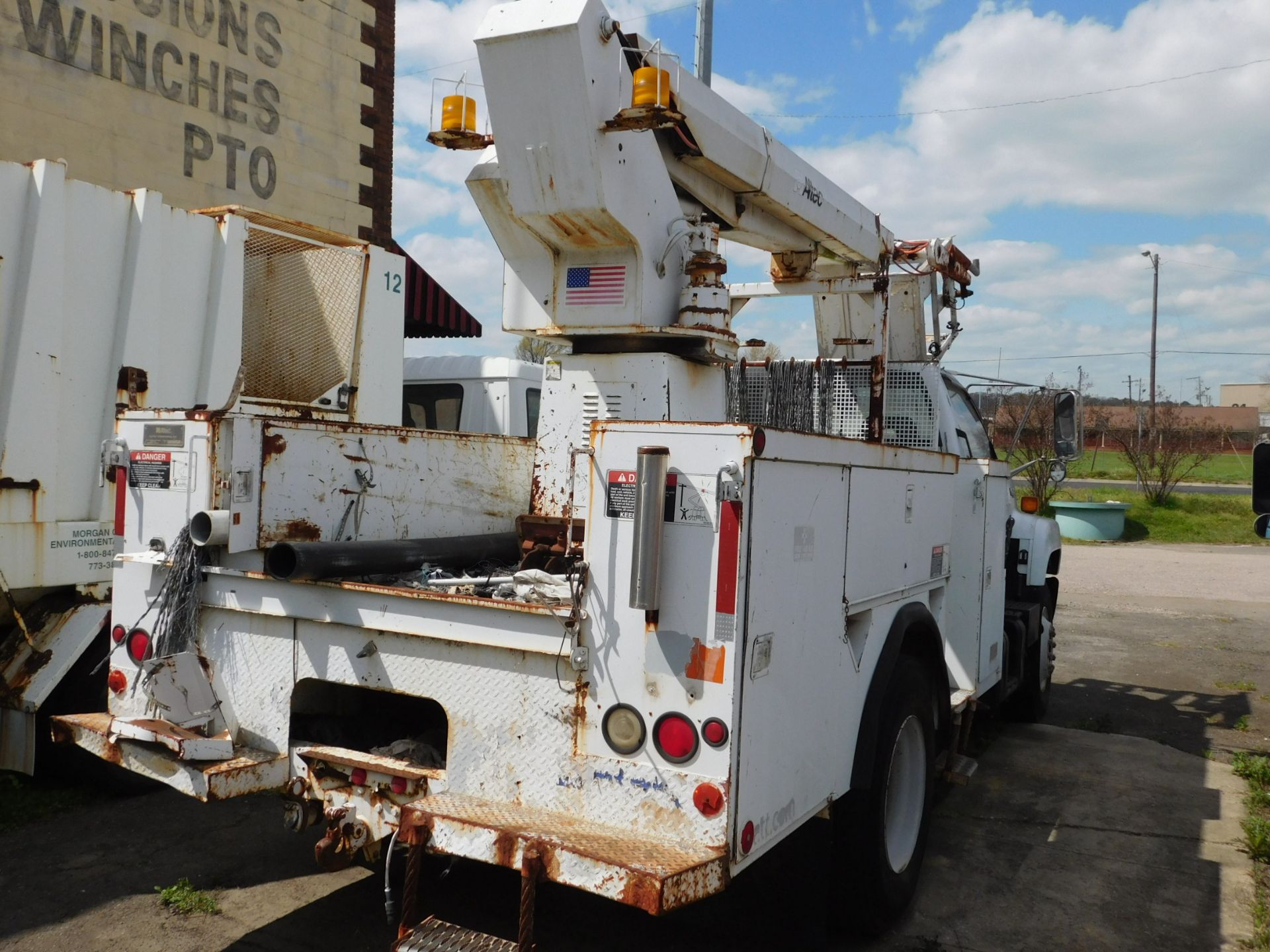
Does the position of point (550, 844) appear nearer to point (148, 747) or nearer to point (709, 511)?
point (709, 511)

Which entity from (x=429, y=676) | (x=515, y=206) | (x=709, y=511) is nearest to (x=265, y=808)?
(x=429, y=676)

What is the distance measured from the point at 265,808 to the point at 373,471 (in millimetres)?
2053

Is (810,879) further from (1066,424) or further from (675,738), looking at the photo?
(1066,424)

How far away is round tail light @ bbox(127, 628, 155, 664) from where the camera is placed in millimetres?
3756

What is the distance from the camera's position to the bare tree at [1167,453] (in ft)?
80.5

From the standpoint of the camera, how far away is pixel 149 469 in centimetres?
379

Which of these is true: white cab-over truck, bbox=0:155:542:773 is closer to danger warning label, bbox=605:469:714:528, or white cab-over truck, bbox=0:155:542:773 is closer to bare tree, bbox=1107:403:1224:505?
danger warning label, bbox=605:469:714:528

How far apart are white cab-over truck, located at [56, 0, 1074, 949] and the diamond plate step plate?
2 centimetres

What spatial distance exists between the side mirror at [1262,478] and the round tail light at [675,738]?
3.16 m


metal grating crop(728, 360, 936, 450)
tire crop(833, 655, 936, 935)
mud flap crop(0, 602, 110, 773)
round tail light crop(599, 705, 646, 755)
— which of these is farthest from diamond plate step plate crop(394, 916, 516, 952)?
metal grating crop(728, 360, 936, 450)

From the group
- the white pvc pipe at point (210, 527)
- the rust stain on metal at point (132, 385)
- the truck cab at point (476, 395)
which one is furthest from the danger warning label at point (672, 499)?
the truck cab at point (476, 395)

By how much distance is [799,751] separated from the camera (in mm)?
3076

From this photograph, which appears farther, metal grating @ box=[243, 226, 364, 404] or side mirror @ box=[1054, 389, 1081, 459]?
side mirror @ box=[1054, 389, 1081, 459]

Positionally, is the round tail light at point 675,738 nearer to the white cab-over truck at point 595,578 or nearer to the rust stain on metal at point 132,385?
the white cab-over truck at point 595,578
